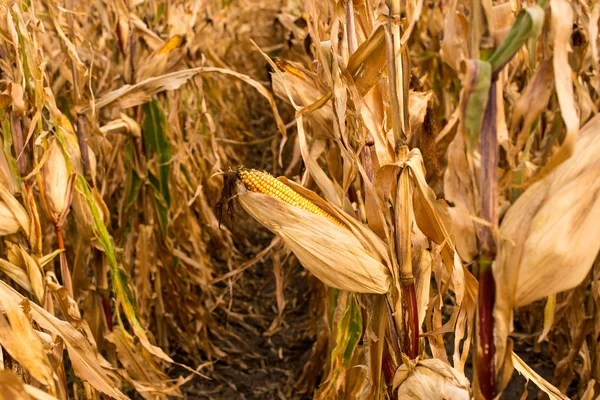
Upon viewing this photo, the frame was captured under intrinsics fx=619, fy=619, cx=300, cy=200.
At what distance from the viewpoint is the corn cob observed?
4.71 ft

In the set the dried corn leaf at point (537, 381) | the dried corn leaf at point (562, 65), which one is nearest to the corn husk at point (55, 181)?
the dried corn leaf at point (537, 381)

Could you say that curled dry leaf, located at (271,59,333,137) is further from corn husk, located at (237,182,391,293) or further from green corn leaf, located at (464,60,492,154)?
green corn leaf, located at (464,60,492,154)

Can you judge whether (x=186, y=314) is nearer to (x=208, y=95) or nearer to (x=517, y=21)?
(x=208, y=95)

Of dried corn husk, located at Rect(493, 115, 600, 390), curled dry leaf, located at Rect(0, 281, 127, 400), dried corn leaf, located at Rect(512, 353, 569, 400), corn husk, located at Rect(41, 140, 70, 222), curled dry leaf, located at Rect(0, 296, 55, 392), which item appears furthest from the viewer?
corn husk, located at Rect(41, 140, 70, 222)

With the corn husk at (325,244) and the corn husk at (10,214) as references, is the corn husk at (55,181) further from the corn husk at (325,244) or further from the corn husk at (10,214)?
the corn husk at (325,244)

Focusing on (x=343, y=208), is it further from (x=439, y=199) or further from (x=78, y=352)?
(x=78, y=352)

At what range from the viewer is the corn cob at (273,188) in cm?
144

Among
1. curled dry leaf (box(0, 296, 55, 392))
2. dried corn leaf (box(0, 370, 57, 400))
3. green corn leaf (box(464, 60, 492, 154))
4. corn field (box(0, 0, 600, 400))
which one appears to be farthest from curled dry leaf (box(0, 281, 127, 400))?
green corn leaf (box(464, 60, 492, 154))

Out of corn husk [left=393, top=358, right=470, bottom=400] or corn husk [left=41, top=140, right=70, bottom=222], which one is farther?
corn husk [left=41, top=140, right=70, bottom=222]

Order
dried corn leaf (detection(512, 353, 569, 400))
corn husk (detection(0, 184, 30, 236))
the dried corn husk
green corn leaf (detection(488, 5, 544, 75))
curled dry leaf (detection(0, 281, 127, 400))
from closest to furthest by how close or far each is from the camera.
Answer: green corn leaf (detection(488, 5, 544, 75)) < the dried corn husk < dried corn leaf (detection(512, 353, 569, 400)) < curled dry leaf (detection(0, 281, 127, 400)) < corn husk (detection(0, 184, 30, 236))

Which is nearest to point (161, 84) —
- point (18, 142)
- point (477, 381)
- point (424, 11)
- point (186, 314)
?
point (18, 142)

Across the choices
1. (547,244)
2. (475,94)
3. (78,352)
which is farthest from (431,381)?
(78,352)

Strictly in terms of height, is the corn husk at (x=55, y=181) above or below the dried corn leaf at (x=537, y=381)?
above

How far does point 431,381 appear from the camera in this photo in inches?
50.8
